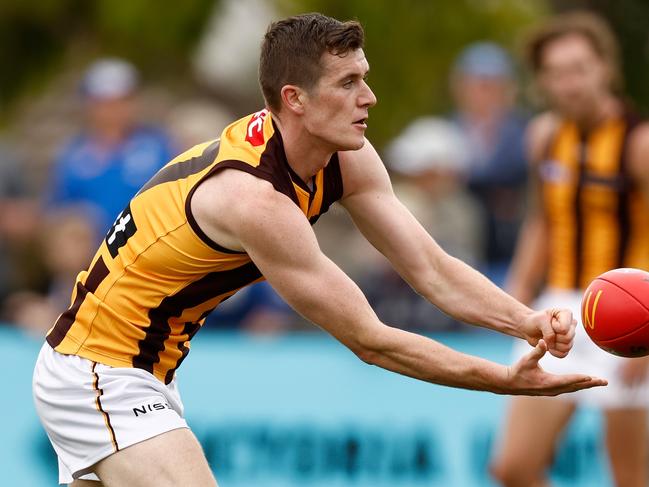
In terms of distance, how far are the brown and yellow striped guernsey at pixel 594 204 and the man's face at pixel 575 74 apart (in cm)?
17

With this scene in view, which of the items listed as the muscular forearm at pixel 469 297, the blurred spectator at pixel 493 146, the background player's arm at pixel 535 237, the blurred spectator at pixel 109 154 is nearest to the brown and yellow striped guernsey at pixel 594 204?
the background player's arm at pixel 535 237

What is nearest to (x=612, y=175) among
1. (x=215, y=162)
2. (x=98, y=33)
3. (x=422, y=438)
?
(x=422, y=438)

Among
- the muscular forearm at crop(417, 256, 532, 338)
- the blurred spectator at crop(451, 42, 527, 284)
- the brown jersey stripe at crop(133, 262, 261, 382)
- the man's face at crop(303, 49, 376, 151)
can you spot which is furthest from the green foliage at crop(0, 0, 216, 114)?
the man's face at crop(303, 49, 376, 151)

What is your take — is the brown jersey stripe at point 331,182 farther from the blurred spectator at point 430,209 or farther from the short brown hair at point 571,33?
the blurred spectator at point 430,209

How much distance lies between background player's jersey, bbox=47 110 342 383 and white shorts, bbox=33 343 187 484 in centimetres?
7

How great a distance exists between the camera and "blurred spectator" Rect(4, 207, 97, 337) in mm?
9375

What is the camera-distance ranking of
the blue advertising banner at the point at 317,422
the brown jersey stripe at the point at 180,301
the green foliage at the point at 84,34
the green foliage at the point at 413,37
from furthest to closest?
the green foliage at the point at 84,34, the green foliage at the point at 413,37, the blue advertising banner at the point at 317,422, the brown jersey stripe at the point at 180,301

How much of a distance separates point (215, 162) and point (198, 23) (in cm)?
691

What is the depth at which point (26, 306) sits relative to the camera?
9703 mm

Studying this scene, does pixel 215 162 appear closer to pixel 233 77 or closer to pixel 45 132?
pixel 233 77

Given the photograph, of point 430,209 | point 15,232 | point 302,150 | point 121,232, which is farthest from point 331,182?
point 15,232

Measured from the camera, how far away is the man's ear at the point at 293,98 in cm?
539

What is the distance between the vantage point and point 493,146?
10.6 m

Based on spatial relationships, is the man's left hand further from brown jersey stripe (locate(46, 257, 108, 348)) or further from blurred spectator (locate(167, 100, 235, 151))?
blurred spectator (locate(167, 100, 235, 151))
